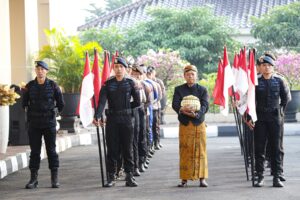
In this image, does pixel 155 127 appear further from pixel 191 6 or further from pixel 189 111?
pixel 191 6

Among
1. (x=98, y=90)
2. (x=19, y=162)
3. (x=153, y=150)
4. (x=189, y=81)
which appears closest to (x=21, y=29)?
(x=153, y=150)

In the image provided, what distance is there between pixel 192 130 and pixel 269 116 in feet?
3.53

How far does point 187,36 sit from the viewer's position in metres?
33.5

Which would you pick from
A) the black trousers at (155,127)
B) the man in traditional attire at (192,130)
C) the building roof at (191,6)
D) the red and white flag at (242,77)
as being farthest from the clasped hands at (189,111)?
the building roof at (191,6)

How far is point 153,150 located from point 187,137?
6163mm

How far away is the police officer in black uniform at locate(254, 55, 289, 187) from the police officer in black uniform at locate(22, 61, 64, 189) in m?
2.78

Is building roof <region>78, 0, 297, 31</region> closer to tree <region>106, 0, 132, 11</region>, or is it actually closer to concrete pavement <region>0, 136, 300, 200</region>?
concrete pavement <region>0, 136, 300, 200</region>

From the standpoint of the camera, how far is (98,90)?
1398 centimetres

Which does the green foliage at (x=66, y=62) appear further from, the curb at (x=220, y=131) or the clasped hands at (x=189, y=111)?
the clasped hands at (x=189, y=111)

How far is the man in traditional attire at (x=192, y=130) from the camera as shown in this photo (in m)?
12.8

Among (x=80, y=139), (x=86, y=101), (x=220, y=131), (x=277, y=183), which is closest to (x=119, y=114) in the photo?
(x=86, y=101)

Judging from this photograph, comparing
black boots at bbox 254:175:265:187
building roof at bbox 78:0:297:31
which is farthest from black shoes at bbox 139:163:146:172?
building roof at bbox 78:0:297:31

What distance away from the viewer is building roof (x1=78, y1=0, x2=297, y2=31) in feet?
142

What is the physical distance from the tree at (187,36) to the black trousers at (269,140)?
801 inches
